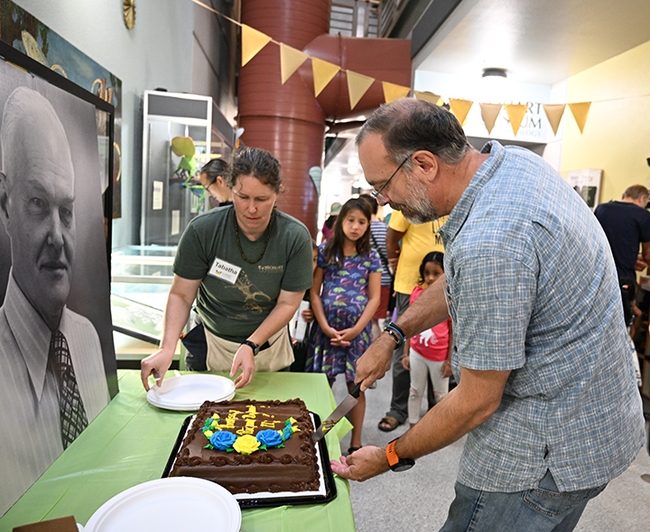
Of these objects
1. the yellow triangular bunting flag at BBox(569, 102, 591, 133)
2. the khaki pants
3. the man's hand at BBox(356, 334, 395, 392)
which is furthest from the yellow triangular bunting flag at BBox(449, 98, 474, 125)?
the man's hand at BBox(356, 334, 395, 392)

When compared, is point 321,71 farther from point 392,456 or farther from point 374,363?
point 392,456

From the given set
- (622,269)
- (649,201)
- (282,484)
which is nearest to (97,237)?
(282,484)

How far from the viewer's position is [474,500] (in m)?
1.00

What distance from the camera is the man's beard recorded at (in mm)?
1003

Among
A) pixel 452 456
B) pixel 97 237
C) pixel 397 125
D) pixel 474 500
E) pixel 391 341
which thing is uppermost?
pixel 397 125

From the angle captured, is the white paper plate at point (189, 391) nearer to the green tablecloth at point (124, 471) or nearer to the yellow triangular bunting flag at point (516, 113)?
the green tablecloth at point (124, 471)

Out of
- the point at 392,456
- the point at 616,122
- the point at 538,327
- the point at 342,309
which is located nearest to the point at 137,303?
the point at 342,309

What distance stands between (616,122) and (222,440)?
4908 millimetres

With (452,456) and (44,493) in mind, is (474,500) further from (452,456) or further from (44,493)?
(452,456)

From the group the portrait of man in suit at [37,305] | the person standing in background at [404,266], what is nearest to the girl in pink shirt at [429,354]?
the person standing in background at [404,266]

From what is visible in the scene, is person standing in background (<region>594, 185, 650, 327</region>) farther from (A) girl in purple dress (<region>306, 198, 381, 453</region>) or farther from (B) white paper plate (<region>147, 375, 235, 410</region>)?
(B) white paper plate (<region>147, 375, 235, 410</region>)

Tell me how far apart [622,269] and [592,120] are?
83.9 inches

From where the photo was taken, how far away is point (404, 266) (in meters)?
3.01

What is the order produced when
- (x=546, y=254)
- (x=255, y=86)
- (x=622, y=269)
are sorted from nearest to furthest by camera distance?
1. (x=546, y=254)
2. (x=622, y=269)
3. (x=255, y=86)
